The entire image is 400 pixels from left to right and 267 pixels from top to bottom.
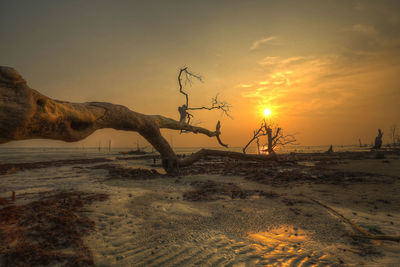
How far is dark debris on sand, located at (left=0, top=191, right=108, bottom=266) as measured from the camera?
2.70 meters

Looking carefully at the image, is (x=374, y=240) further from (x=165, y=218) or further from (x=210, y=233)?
(x=165, y=218)

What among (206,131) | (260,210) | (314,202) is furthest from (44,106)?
(206,131)

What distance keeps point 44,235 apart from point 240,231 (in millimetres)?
3583

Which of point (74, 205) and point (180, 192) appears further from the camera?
point (180, 192)

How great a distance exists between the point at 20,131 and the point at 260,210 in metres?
5.80

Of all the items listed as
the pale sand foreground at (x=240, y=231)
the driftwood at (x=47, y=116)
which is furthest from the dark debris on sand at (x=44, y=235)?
the driftwood at (x=47, y=116)

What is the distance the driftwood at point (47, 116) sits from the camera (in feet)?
12.1

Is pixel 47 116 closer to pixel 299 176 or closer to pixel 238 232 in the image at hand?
pixel 238 232

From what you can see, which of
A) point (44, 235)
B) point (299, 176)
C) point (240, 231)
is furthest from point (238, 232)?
point (299, 176)

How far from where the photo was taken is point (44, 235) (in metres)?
3.36

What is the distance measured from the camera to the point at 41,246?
300 cm

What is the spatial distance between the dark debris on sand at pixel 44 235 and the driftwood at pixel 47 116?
1760 mm

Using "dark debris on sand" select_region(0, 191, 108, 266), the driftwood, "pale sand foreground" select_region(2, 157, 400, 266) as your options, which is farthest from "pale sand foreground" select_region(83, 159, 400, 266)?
the driftwood

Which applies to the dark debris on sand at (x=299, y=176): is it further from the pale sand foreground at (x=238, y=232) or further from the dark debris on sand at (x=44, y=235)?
the dark debris on sand at (x=44, y=235)
